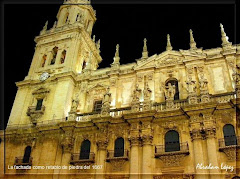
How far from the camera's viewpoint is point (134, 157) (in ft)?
56.9

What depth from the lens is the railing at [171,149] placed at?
54.1 ft

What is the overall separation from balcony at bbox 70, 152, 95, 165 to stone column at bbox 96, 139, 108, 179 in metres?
0.47

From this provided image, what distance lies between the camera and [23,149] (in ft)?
69.8

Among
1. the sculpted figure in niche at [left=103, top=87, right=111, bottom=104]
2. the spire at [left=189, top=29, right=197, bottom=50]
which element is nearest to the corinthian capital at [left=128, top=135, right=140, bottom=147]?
the sculpted figure in niche at [left=103, top=87, right=111, bottom=104]

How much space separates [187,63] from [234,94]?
490 cm

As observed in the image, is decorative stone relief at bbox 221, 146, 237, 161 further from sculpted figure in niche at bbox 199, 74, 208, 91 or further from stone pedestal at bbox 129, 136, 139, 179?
stone pedestal at bbox 129, 136, 139, 179

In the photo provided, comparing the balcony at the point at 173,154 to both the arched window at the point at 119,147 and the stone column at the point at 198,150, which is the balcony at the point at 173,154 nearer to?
the stone column at the point at 198,150

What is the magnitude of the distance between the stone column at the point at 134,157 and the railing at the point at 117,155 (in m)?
0.41

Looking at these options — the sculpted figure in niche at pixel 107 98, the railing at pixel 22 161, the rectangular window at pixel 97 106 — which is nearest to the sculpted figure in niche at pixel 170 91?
the sculpted figure in niche at pixel 107 98

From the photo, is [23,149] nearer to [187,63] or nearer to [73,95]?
[73,95]

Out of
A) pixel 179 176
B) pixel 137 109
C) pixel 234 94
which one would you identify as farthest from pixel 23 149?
pixel 234 94

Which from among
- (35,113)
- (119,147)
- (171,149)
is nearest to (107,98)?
(119,147)

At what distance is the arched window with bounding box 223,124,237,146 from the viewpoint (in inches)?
621

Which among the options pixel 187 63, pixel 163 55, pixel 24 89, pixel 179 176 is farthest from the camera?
pixel 24 89
